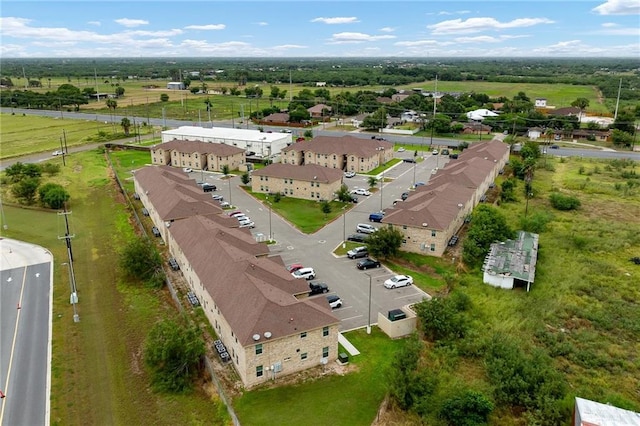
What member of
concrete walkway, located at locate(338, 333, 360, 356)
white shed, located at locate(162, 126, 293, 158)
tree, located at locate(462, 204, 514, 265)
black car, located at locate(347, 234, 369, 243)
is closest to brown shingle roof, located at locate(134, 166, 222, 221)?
black car, located at locate(347, 234, 369, 243)

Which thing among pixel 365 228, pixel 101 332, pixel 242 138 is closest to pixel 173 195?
pixel 101 332

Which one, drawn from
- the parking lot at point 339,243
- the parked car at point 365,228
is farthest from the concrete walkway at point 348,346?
the parked car at point 365,228

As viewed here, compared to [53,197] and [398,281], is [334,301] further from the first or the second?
[53,197]

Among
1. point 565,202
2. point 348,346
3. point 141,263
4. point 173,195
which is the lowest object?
point 348,346

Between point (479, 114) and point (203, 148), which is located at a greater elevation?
point (479, 114)

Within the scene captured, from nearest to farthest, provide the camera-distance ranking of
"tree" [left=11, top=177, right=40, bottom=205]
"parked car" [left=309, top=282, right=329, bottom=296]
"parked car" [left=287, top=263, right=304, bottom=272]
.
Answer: "parked car" [left=309, top=282, right=329, bottom=296] → "parked car" [left=287, top=263, right=304, bottom=272] → "tree" [left=11, top=177, right=40, bottom=205]

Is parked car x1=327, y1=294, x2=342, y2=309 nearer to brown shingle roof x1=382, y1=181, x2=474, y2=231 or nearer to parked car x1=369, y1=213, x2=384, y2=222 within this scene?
brown shingle roof x1=382, y1=181, x2=474, y2=231

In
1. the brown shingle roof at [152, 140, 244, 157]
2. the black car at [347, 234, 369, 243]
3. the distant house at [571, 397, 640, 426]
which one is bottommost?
the distant house at [571, 397, 640, 426]
